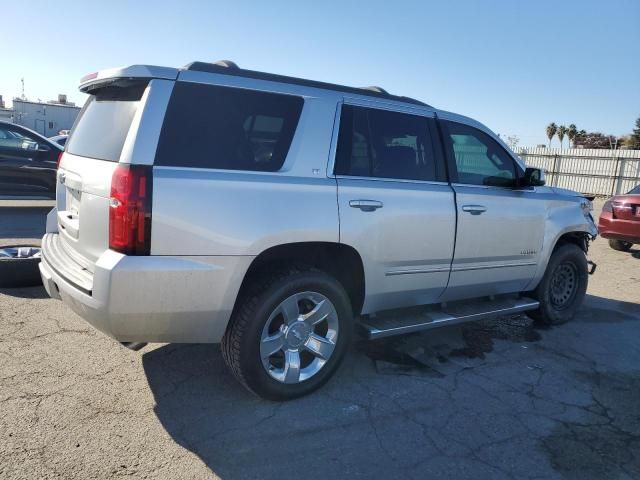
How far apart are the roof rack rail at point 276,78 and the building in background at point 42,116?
3928 centimetres

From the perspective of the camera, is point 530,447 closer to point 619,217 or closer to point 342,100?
point 342,100

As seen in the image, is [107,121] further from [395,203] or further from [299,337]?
[395,203]

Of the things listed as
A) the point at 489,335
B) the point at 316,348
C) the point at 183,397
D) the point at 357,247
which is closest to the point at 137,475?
the point at 183,397

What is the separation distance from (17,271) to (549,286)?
17.4ft

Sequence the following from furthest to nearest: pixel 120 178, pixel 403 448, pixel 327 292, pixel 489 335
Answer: pixel 489 335, pixel 327 292, pixel 403 448, pixel 120 178

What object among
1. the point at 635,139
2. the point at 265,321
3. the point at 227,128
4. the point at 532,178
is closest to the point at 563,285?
the point at 532,178

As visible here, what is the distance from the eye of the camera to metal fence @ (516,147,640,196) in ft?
85.5

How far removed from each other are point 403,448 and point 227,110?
7.40 feet

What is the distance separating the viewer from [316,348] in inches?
142

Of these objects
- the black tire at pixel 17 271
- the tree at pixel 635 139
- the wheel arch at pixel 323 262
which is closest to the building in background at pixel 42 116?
the black tire at pixel 17 271

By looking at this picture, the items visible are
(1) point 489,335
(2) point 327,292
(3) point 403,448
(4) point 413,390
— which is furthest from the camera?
(1) point 489,335

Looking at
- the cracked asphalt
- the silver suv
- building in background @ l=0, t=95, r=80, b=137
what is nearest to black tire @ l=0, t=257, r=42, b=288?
the cracked asphalt

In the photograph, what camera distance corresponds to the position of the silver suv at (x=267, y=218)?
9.59 ft

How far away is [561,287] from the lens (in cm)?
566
